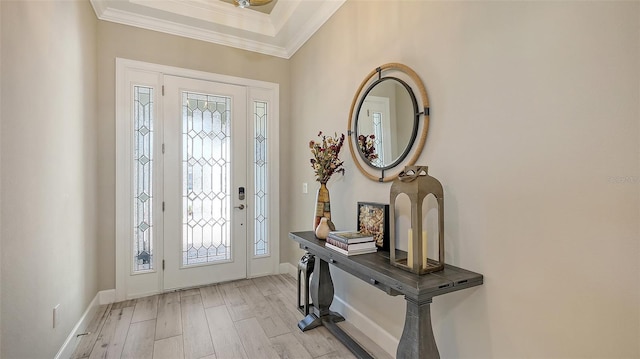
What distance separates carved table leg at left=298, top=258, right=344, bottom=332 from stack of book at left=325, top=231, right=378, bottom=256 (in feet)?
1.75

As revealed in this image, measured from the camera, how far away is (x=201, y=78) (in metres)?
3.29

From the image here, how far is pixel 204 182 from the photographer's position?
3.30 m

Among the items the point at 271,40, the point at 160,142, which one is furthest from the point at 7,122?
the point at 271,40

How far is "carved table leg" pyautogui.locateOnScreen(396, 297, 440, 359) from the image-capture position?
1.38m

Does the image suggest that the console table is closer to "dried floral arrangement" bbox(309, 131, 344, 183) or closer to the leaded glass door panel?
"dried floral arrangement" bbox(309, 131, 344, 183)

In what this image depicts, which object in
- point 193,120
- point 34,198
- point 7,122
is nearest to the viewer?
point 7,122

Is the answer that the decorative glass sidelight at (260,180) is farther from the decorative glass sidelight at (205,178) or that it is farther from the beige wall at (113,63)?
the beige wall at (113,63)

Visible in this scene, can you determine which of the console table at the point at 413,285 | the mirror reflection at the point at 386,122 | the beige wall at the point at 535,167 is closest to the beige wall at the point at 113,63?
the mirror reflection at the point at 386,122

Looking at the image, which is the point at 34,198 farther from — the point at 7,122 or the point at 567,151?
the point at 567,151

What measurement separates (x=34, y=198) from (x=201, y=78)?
2115 millimetres

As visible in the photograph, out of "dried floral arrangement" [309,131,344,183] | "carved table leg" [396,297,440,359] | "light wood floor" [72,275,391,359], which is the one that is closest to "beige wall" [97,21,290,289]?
"light wood floor" [72,275,391,359]

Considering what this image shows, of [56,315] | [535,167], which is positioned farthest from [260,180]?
[535,167]

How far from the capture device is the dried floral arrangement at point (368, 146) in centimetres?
218

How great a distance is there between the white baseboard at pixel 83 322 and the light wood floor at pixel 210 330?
45mm
